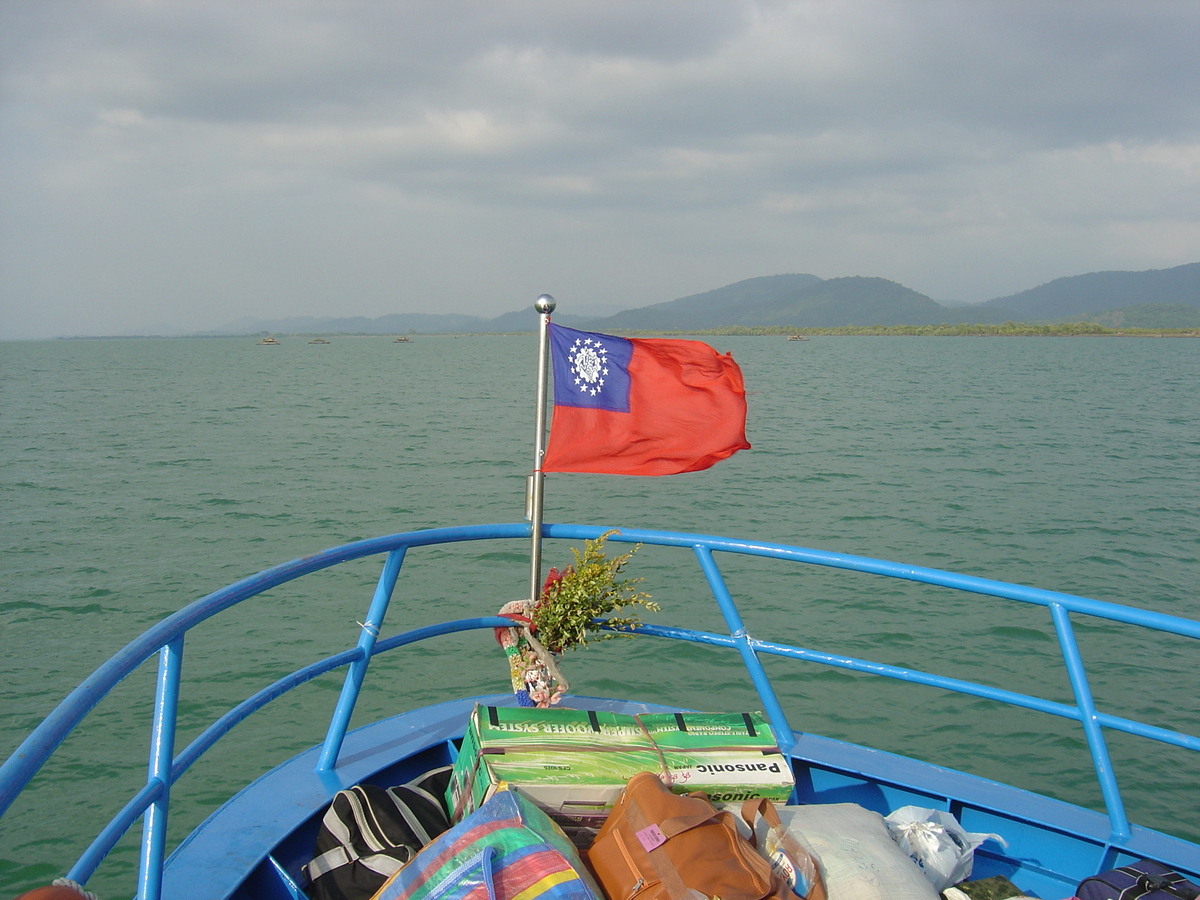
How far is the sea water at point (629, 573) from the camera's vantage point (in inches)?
311

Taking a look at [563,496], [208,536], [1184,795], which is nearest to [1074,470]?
→ [563,496]

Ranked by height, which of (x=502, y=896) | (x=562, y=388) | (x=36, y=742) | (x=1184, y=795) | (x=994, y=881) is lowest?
(x=1184, y=795)

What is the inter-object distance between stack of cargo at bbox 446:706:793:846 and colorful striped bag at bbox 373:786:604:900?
0.36 m

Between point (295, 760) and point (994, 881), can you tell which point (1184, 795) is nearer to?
point (994, 881)

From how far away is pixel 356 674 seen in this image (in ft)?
10.5

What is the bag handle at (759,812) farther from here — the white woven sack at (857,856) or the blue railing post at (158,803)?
the blue railing post at (158,803)

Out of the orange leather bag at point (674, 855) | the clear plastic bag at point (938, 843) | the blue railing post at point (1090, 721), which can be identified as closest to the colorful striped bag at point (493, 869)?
the orange leather bag at point (674, 855)

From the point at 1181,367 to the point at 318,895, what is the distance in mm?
92047

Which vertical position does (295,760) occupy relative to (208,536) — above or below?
above

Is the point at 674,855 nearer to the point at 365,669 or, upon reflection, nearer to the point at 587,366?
the point at 365,669

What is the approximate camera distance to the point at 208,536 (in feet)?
50.2

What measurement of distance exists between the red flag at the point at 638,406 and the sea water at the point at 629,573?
15.3ft

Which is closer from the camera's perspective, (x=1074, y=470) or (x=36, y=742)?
(x=36, y=742)

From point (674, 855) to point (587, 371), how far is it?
2.56 m
